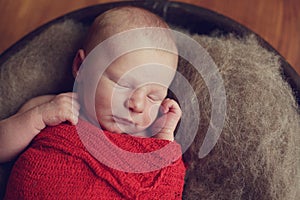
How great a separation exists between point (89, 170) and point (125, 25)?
0.80 ft

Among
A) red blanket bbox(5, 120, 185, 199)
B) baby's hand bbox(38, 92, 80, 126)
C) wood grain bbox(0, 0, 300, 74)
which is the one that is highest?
baby's hand bbox(38, 92, 80, 126)

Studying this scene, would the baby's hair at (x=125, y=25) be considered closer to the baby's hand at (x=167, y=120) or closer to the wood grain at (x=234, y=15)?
the baby's hand at (x=167, y=120)

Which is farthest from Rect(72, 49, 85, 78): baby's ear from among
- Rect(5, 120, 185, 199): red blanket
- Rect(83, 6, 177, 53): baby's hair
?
Rect(5, 120, 185, 199): red blanket

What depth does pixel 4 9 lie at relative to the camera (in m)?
1.37

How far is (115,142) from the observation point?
2.64ft

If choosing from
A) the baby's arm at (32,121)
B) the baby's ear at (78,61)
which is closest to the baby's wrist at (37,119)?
the baby's arm at (32,121)

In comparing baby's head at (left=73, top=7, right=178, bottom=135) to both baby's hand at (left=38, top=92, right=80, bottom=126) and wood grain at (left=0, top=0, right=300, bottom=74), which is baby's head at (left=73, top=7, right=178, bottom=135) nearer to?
baby's hand at (left=38, top=92, right=80, bottom=126)

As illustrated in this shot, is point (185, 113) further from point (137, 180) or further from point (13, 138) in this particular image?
point (13, 138)

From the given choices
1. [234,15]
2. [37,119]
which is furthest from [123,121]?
[234,15]

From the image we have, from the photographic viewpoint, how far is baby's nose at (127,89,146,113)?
2.59 feet

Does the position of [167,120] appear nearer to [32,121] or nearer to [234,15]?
[32,121]

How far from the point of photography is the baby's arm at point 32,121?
82 centimetres

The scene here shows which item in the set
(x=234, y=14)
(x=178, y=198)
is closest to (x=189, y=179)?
(x=178, y=198)

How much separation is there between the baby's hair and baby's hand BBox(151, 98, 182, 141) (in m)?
0.10
